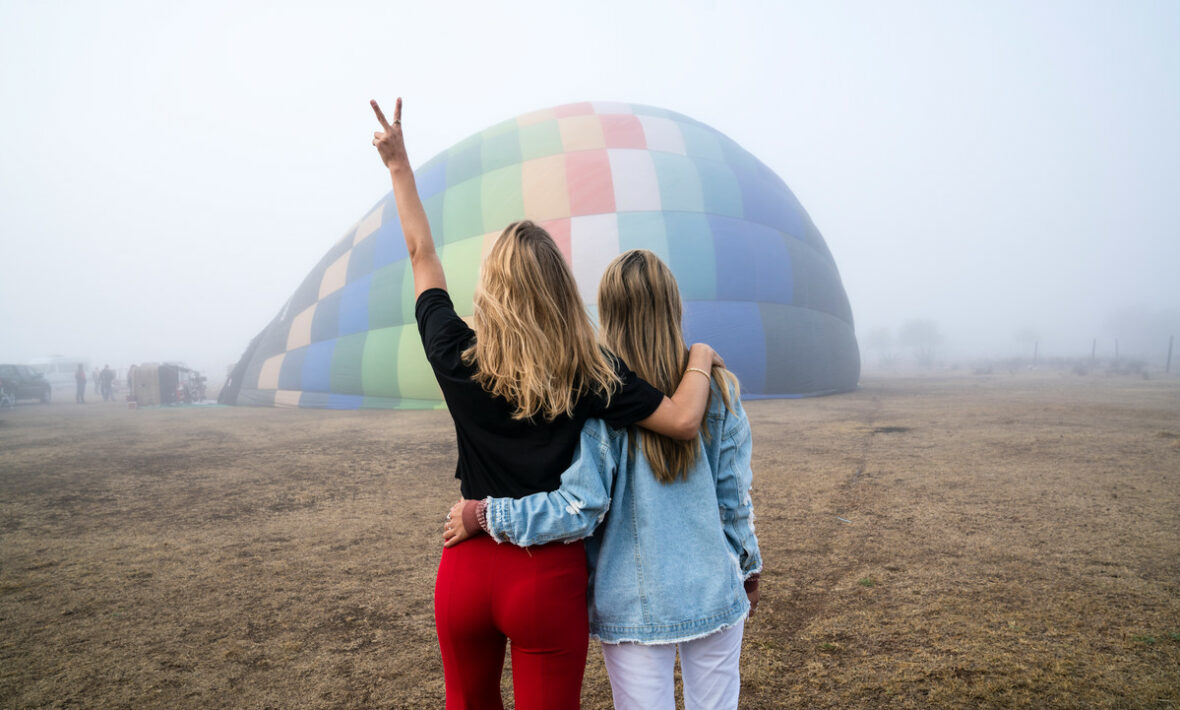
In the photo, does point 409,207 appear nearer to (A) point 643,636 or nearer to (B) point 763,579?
(A) point 643,636

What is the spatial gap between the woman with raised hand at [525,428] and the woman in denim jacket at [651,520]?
61 millimetres

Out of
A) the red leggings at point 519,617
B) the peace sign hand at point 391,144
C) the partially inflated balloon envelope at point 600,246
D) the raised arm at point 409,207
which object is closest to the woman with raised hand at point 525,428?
the red leggings at point 519,617

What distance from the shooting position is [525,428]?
1.43 meters

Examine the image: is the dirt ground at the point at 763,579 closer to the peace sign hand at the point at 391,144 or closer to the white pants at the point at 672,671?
the white pants at the point at 672,671

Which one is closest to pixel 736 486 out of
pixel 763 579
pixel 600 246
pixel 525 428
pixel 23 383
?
pixel 525 428

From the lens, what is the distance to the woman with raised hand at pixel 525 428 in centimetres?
137

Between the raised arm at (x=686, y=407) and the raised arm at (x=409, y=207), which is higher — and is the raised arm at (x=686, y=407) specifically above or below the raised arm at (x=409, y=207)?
below

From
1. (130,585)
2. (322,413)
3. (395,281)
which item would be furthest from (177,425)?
(130,585)

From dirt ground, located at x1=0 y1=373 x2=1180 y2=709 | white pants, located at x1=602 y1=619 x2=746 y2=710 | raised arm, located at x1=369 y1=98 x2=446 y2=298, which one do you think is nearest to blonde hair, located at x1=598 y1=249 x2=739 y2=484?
raised arm, located at x1=369 y1=98 x2=446 y2=298

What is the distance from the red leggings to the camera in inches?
53.2

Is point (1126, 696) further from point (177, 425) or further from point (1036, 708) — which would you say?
point (177, 425)

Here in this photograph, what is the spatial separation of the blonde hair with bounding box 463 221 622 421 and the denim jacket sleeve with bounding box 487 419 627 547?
0.12 m

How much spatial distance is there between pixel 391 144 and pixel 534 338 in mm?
838

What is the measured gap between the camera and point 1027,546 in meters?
4.41
